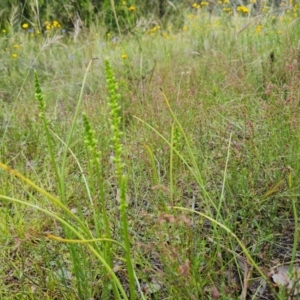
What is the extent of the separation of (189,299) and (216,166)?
28.4 inches

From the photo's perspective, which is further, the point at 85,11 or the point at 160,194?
the point at 85,11

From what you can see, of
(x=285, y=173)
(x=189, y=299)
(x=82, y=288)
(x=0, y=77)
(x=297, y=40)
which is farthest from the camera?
(x=0, y=77)

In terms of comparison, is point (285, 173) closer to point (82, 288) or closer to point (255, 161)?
point (255, 161)

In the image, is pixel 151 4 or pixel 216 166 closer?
pixel 216 166

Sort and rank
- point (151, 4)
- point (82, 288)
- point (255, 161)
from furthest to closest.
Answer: point (151, 4) < point (255, 161) < point (82, 288)

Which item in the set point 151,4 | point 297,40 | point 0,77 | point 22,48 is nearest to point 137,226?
point 297,40

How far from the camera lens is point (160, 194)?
53.7 inches

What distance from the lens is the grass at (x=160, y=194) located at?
101 centimetres

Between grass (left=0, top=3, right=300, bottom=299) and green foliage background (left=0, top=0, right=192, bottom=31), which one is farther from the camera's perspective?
green foliage background (left=0, top=0, right=192, bottom=31)

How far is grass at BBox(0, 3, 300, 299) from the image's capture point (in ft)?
3.30

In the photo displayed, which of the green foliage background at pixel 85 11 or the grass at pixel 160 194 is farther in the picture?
the green foliage background at pixel 85 11

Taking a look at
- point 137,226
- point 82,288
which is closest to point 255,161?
point 137,226

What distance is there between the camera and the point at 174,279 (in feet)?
3.30

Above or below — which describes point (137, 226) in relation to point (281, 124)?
below
